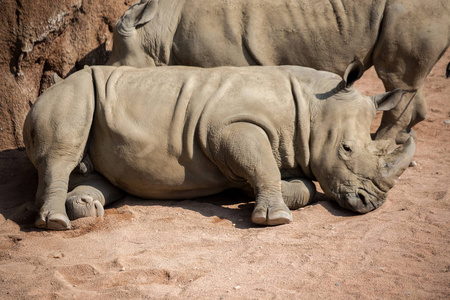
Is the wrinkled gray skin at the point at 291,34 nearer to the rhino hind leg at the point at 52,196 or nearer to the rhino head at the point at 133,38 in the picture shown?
the rhino head at the point at 133,38

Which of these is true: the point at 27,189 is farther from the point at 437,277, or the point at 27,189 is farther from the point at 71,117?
the point at 437,277

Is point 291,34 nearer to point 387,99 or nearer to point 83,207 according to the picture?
point 387,99

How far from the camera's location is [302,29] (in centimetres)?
647

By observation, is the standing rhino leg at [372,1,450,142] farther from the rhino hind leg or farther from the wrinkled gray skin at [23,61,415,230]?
the rhino hind leg

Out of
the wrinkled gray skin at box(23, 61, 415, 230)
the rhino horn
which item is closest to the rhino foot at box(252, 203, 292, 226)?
the wrinkled gray skin at box(23, 61, 415, 230)

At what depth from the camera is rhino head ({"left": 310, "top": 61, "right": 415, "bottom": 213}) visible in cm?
548

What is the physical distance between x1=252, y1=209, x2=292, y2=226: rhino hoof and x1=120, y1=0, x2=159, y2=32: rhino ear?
254cm

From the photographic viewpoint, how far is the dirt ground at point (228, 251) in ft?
13.4

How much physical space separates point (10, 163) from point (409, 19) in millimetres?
4407

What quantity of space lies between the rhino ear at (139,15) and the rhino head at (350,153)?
2.08m

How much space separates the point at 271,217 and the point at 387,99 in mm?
1668

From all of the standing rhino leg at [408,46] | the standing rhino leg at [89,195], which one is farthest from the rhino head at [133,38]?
the standing rhino leg at [408,46]

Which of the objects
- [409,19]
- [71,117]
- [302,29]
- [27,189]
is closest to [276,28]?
[302,29]

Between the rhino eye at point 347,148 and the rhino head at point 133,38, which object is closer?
the rhino eye at point 347,148
